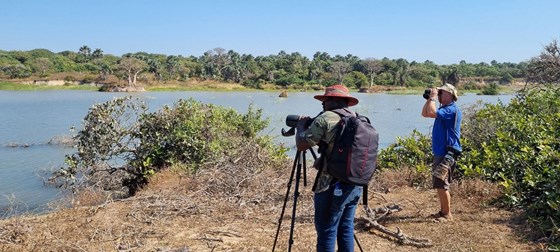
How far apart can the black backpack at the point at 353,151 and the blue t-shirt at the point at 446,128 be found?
1.91m

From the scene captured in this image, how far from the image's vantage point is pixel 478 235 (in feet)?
16.7

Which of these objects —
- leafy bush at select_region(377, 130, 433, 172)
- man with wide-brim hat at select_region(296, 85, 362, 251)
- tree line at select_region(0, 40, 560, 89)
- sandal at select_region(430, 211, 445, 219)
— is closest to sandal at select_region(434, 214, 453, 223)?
sandal at select_region(430, 211, 445, 219)

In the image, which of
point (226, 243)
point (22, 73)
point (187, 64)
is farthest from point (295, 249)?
point (187, 64)

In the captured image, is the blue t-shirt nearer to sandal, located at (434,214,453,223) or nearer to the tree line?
sandal, located at (434,214,453,223)

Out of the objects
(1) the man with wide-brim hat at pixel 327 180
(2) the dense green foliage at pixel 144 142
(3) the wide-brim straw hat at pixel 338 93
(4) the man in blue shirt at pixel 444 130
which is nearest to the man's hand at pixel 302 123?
(1) the man with wide-brim hat at pixel 327 180

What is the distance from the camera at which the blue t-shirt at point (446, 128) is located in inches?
199

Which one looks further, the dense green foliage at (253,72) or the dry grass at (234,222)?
the dense green foliage at (253,72)

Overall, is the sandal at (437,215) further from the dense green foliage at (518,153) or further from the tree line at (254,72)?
the tree line at (254,72)

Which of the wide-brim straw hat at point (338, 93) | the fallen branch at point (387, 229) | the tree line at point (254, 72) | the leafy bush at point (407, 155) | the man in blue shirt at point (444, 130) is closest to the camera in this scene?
the wide-brim straw hat at point (338, 93)

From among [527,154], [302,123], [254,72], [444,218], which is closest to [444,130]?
[444,218]

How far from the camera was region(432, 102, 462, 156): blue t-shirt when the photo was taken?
5.07 meters

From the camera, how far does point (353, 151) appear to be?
3377 millimetres

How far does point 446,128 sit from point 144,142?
242 inches

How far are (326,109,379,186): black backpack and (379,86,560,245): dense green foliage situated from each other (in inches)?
94.1
